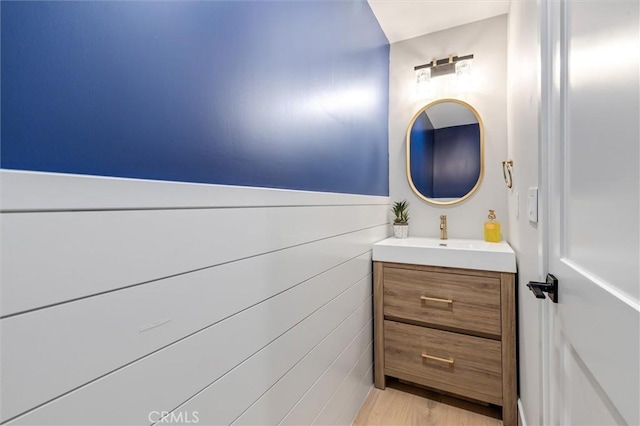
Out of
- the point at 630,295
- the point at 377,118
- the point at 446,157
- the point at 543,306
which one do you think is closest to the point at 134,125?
the point at 630,295

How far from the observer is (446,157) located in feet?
6.82

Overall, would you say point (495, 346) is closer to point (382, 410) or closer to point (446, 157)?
point (382, 410)

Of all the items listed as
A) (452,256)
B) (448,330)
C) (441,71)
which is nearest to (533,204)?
(452,256)

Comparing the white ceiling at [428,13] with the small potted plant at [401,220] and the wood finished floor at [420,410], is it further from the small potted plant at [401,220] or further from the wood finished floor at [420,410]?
the wood finished floor at [420,410]

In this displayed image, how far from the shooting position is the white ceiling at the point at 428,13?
1772 mm

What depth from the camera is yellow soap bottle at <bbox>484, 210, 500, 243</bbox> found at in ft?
6.07

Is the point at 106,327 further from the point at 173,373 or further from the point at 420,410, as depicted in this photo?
the point at 420,410

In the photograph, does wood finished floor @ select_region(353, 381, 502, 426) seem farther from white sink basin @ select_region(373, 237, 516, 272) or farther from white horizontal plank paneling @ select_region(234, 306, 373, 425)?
white sink basin @ select_region(373, 237, 516, 272)

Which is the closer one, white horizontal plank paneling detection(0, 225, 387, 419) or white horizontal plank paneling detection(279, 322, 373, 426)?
white horizontal plank paneling detection(0, 225, 387, 419)

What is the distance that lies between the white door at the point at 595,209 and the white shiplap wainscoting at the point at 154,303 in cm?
74

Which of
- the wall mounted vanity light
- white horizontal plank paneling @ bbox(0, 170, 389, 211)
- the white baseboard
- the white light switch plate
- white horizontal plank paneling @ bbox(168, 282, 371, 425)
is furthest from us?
the wall mounted vanity light

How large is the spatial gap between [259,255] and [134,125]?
44cm

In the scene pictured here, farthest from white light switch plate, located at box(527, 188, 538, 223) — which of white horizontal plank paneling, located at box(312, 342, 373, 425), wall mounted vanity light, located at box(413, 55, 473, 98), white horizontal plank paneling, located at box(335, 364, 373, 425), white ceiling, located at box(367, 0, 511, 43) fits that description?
white ceiling, located at box(367, 0, 511, 43)

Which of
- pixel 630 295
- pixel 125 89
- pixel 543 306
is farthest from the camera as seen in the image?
pixel 543 306
